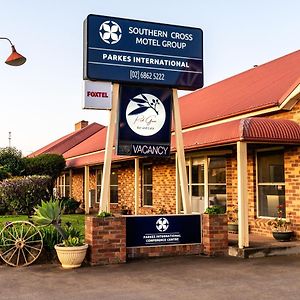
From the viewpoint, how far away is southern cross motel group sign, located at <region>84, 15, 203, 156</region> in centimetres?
1077

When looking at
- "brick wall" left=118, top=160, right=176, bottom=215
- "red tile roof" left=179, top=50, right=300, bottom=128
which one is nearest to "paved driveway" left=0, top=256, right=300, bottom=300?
"red tile roof" left=179, top=50, right=300, bottom=128

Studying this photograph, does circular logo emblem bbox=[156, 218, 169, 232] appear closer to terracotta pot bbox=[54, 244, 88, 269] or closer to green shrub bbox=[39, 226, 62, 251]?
terracotta pot bbox=[54, 244, 88, 269]

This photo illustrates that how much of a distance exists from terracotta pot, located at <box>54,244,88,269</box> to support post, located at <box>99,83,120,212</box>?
1253 millimetres

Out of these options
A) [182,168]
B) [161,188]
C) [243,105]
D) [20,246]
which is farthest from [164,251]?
[161,188]

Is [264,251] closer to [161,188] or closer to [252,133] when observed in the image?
[252,133]

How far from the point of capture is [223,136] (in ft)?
36.7

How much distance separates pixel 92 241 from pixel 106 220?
20.7 inches

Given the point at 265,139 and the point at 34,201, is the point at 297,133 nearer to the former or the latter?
the point at 265,139

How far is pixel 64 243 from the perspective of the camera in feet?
32.1

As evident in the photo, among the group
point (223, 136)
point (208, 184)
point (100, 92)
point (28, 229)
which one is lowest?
point (28, 229)

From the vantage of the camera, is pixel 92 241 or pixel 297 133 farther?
pixel 297 133

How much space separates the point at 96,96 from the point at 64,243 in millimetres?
6475

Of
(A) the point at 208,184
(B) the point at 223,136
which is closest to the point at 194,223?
(B) the point at 223,136

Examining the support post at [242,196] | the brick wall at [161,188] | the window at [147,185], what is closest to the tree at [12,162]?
the brick wall at [161,188]
